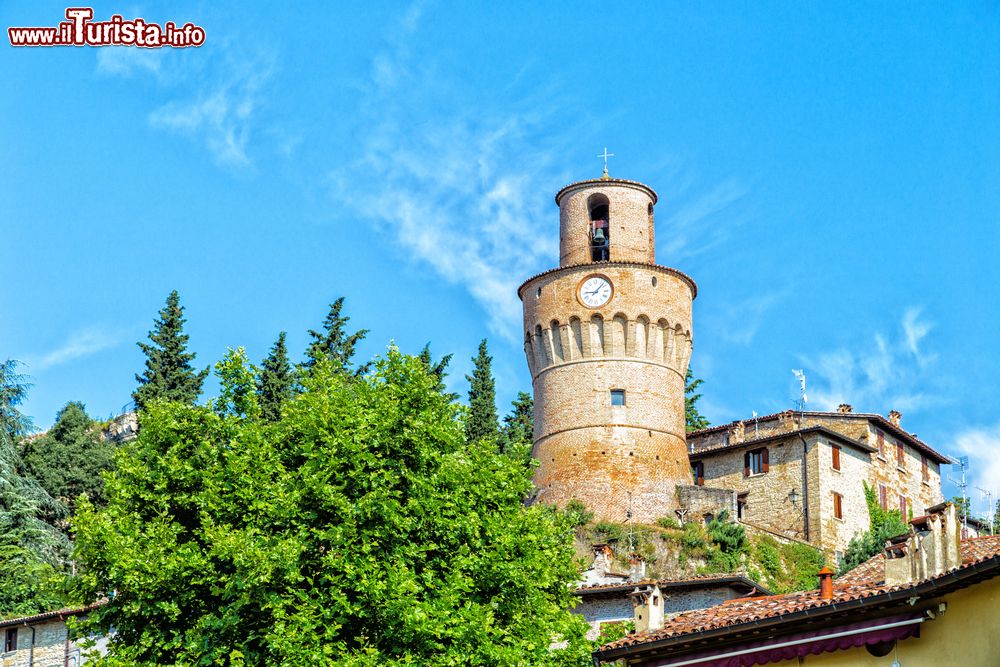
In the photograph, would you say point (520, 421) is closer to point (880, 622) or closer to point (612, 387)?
point (612, 387)

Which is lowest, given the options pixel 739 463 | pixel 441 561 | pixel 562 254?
pixel 441 561

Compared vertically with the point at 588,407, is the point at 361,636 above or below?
below

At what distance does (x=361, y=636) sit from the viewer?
24.0m

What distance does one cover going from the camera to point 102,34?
26.0 meters

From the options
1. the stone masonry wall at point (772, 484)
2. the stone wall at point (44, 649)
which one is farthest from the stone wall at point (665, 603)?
the stone masonry wall at point (772, 484)

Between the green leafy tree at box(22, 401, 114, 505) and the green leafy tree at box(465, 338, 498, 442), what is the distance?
1387 cm

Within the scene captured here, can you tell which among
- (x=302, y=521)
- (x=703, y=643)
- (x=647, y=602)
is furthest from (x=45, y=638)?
(x=703, y=643)

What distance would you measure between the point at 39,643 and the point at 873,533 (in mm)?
26905

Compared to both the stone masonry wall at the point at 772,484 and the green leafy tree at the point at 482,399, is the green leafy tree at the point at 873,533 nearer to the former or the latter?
the stone masonry wall at the point at 772,484

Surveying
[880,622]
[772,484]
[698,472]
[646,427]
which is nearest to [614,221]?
[646,427]

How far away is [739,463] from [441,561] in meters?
33.9

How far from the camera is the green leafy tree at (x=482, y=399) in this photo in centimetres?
5972

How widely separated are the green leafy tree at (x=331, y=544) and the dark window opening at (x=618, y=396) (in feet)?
90.3

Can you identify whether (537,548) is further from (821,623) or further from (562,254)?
(562,254)
